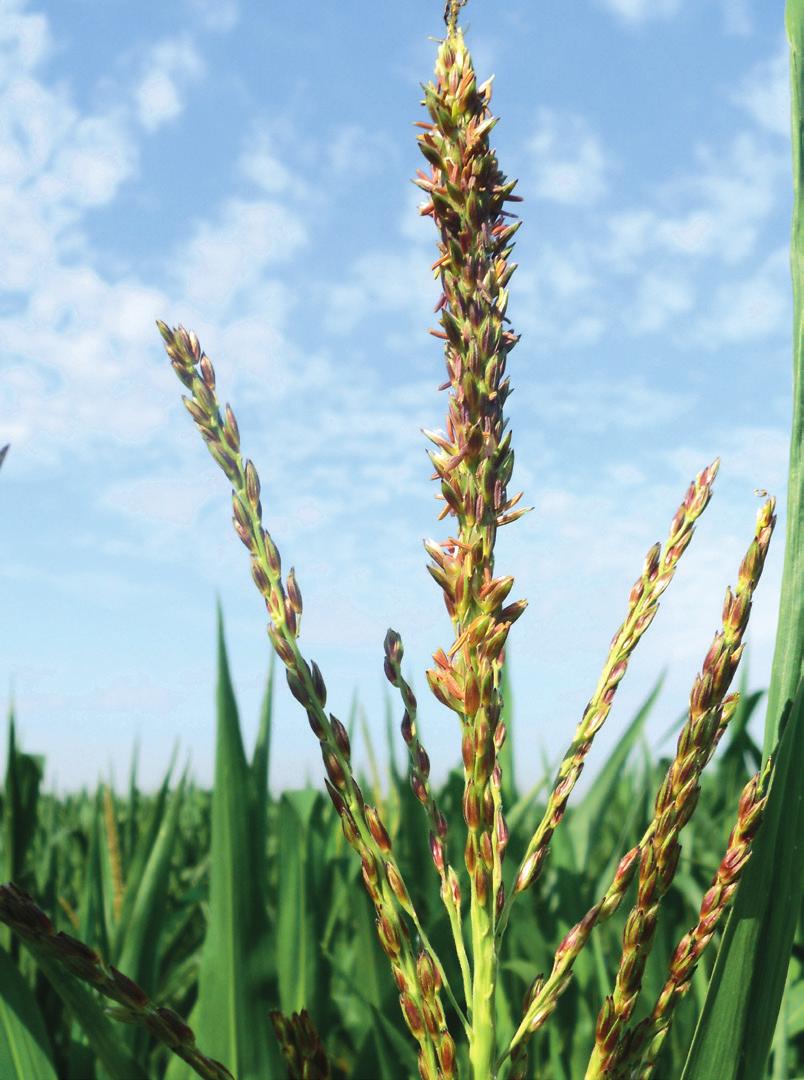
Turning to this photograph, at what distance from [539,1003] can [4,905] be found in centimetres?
44

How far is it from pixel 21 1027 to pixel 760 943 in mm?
815

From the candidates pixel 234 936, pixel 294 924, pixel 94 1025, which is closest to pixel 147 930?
pixel 294 924

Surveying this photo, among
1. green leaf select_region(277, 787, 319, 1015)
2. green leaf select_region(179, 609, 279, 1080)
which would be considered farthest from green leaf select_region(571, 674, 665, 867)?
green leaf select_region(179, 609, 279, 1080)

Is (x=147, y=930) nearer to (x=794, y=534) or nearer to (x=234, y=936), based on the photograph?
(x=234, y=936)

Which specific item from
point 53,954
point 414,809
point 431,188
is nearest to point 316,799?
point 414,809

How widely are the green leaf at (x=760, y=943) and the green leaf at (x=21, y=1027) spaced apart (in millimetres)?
730

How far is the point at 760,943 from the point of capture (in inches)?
34.9

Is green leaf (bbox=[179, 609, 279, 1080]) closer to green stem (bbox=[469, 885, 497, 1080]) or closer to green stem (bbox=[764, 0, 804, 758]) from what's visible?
green stem (bbox=[469, 885, 497, 1080])

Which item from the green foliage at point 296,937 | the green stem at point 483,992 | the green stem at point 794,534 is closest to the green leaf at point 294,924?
the green foliage at point 296,937

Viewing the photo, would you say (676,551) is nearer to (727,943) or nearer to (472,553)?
(472,553)

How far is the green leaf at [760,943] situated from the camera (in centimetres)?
86

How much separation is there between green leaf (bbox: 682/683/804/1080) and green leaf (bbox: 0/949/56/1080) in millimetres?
730

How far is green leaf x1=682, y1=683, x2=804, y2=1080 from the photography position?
2.82ft

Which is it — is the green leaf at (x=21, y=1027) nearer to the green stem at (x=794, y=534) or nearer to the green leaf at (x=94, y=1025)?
the green leaf at (x=94, y=1025)
